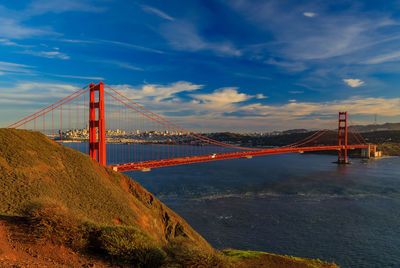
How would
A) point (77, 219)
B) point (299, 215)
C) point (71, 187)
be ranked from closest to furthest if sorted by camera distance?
point (77, 219), point (71, 187), point (299, 215)

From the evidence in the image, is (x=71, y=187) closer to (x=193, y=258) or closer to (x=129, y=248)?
(x=129, y=248)

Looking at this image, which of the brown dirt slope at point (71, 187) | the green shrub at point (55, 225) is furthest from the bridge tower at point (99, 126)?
the green shrub at point (55, 225)

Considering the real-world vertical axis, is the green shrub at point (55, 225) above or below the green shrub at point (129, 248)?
above

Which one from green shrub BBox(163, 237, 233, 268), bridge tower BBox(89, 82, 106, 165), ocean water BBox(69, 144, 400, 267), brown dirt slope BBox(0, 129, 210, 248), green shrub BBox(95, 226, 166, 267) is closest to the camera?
green shrub BBox(163, 237, 233, 268)

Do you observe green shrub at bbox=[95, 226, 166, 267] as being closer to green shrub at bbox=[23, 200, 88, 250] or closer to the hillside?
the hillside

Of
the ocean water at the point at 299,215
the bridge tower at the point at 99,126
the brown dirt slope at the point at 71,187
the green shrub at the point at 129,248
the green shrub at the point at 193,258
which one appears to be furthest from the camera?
the bridge tower at the point at 99,126

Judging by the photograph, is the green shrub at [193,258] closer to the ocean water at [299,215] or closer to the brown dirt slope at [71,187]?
the brown dirt slope at [71,187]

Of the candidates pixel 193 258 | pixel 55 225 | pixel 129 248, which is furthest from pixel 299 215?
pixel 55 225

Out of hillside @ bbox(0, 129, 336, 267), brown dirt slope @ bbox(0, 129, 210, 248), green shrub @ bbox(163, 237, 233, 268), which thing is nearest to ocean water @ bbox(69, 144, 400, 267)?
brown dirt slope @ bbox(0, 129, 210, 248)
